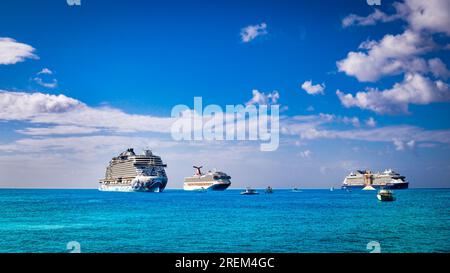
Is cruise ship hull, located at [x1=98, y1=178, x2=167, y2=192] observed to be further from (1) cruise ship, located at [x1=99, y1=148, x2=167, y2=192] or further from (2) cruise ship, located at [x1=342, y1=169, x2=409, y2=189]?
(2) cruise ship, located at [x1=342, y1=169, x2=409, y2=189]

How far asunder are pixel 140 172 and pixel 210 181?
27.9 m

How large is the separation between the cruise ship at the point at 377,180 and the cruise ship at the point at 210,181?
43679mm

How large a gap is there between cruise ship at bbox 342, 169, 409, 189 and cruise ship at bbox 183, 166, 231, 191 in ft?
143

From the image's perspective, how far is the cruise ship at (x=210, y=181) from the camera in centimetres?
11257

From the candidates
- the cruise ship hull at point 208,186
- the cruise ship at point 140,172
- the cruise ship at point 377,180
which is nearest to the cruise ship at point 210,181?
the cruise ship hull at point 208,186

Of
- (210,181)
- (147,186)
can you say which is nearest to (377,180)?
(210,181)

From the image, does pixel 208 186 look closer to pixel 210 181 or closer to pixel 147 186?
pixel 210 181

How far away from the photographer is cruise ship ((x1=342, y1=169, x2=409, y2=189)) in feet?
374

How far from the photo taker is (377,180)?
119 m

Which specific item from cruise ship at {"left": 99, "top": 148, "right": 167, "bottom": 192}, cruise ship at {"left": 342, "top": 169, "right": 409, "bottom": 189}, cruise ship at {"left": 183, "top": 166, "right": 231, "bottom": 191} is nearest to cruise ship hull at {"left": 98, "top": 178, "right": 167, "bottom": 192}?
cruise ship at {"left": 99, "top": 148, "right": 167, "bottom": 192}
